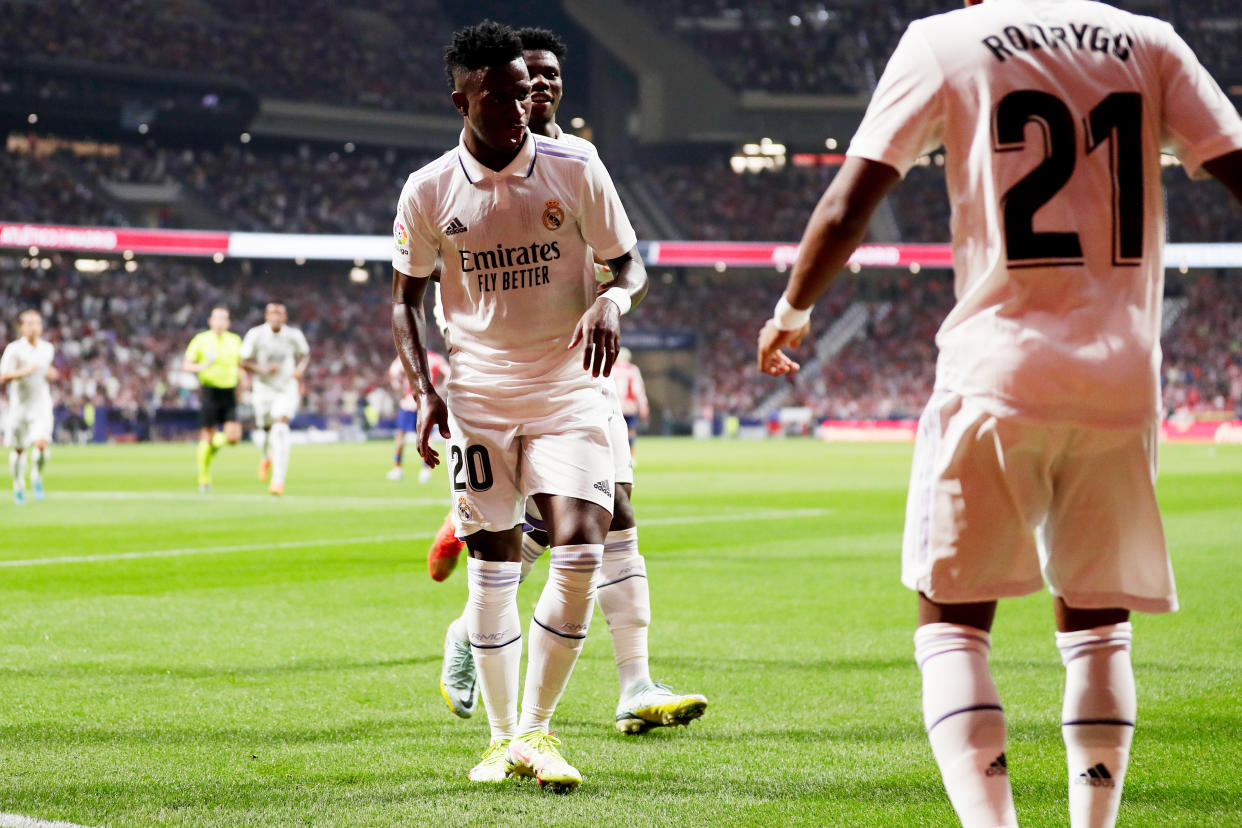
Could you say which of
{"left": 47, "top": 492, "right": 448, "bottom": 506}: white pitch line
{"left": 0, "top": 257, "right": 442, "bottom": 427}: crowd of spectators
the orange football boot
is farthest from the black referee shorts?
{"left": 0, "top": 257, "right": 442, "bottom": 427}: crowd of spectators

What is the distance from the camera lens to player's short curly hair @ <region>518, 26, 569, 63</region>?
472 centimetres

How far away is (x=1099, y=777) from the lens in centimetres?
273

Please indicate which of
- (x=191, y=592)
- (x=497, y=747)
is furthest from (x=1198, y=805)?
(x=191, y=592)

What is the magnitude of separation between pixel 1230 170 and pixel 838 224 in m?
0.77

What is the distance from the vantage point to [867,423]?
45.3 meters

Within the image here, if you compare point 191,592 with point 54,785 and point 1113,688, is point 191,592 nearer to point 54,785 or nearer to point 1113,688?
point 54,785

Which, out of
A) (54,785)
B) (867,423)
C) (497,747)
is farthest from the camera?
(867,423)

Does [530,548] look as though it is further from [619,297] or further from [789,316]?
[789,316]

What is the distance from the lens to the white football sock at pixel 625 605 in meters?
4.80

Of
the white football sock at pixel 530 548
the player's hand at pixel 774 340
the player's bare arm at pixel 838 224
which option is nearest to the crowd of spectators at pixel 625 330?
the white football sock at pixel 530 548

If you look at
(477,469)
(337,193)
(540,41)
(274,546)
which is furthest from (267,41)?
(477,469)

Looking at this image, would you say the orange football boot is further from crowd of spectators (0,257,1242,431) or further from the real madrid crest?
crowd of spectators (0,257,1242,431)

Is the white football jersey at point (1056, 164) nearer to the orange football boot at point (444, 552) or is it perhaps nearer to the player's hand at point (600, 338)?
the player's hand at point (600, 338)

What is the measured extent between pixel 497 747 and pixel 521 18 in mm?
52471
